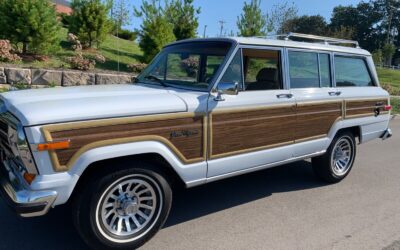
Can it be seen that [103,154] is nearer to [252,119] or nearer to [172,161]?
[172,161]

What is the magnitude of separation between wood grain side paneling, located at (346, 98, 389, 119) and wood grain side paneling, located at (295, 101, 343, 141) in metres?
0.24

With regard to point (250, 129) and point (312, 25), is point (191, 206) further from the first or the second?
point (312, 25)

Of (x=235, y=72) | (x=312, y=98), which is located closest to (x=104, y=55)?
(x=312, y=98)

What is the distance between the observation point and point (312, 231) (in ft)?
13.4

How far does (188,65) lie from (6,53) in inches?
308

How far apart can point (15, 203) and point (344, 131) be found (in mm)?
4521

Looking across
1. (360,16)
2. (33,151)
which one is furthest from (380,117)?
(360,16)

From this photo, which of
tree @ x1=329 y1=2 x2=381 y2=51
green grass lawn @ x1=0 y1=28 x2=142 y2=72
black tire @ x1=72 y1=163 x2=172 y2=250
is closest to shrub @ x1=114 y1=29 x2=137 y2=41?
green grass lawn @ x1=0 y1=28 x2=142 y2=72

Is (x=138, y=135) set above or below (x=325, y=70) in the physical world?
below

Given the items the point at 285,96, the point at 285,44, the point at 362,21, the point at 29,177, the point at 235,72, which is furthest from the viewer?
the point at 362,21

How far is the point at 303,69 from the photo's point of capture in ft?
16.9

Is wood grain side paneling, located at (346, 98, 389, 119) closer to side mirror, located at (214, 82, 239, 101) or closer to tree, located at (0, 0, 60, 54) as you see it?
side mirror, located at (214, 82, 239, 101)

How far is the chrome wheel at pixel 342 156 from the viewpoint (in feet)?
18.8

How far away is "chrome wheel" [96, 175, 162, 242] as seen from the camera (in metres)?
3.49
